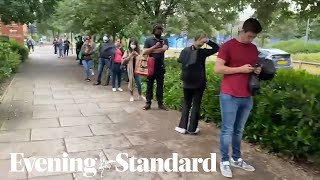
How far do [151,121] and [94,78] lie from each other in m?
7.41

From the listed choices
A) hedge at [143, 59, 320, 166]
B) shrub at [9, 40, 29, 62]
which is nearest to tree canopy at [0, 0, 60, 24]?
shrub at [9, 40, 29, 62]

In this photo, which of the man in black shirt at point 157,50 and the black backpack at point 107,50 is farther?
the black backpack at point 107,50

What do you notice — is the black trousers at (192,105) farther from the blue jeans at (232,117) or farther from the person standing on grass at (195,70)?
the blue jeans at (232,117)

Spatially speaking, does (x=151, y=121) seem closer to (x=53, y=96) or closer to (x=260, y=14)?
(x=260, y=14)

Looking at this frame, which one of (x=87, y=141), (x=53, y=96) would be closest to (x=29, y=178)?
(x=87, y=141)

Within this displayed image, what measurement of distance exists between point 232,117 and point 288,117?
0.95 m

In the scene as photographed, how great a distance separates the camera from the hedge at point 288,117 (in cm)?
421

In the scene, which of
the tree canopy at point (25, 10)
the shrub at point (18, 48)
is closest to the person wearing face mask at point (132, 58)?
the tree canopy at point (25, 10)

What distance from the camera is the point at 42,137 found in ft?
17.6

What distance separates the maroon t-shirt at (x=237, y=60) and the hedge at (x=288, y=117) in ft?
2.79

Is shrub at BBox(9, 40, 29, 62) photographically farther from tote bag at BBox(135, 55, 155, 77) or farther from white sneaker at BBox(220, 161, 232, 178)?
white sneaker at BBox(220, 161, 232, 178)

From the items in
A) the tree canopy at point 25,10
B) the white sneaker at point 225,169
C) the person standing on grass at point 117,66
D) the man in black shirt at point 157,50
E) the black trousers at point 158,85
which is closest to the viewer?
the white sneaker at point 225,169

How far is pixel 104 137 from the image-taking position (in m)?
5.41

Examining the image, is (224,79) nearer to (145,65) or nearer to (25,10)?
(145,65)
